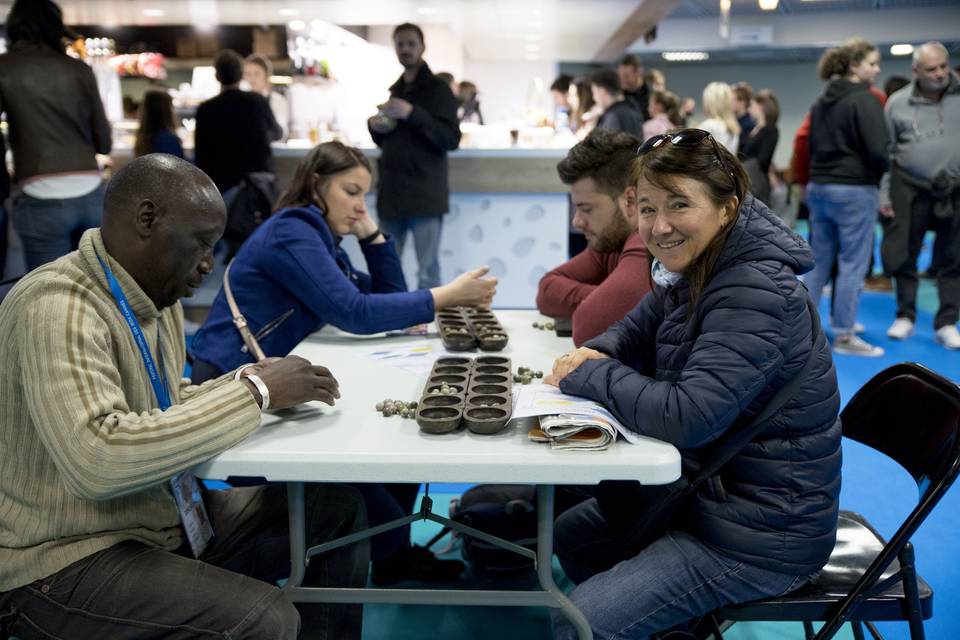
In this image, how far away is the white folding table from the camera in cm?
129

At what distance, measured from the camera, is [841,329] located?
15.9ft

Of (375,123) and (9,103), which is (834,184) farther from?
(9,103)

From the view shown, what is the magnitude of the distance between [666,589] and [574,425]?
326mm

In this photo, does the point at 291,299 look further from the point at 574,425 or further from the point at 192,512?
the point at 574,425

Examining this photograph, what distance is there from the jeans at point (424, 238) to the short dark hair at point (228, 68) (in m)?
1.14

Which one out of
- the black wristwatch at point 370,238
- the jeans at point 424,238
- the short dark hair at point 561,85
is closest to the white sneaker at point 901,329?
the jeans at point 424,238

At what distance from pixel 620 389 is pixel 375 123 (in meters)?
3.41

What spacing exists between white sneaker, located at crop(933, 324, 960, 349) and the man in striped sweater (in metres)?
4.54

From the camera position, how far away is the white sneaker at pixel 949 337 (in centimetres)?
486

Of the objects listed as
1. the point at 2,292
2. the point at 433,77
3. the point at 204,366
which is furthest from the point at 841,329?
the point at 2,292

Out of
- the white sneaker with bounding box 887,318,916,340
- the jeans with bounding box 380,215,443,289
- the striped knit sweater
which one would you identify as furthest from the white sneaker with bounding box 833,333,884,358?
the striped knit sweater

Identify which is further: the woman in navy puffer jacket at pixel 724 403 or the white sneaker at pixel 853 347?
the white sneaker at pixel 853 347

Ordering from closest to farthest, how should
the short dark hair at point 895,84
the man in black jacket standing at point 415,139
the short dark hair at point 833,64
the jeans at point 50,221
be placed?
the jeans at point 50,221 < the man in black jacket standing at point 415,139 < the short dark hair at point 833,64 < the short dark hair at point 895,84

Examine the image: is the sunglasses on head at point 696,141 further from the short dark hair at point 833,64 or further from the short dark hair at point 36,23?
the short dark hair at point 833,64
